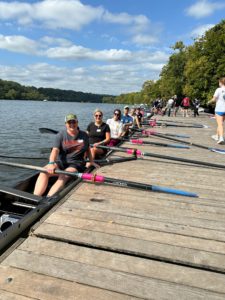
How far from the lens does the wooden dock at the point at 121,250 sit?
2.60 m

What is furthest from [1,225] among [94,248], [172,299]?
[172,299]

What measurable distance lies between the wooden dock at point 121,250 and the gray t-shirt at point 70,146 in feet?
3.10

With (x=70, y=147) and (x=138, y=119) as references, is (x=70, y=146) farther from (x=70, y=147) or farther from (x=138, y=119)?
(x=138, y=119)

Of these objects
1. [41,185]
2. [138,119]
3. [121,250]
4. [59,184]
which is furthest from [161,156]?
[138,119]

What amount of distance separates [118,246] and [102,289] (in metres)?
0.73

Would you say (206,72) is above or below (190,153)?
above

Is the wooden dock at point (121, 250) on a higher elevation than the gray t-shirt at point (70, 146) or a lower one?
lower

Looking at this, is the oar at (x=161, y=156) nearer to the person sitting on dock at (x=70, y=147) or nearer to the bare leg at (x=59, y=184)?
the person sitting on dock at (x=70, y=147)

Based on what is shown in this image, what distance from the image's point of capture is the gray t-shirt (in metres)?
5.78

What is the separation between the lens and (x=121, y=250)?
127 inches

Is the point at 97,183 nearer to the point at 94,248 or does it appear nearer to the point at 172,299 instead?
the point at 94,248

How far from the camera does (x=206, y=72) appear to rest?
32.8 meters

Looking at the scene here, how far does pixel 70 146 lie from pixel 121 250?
9.85ft

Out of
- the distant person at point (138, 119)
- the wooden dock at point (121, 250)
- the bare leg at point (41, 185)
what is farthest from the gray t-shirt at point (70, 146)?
the distant person at point (138, 119)
